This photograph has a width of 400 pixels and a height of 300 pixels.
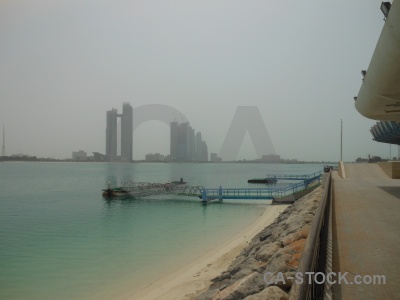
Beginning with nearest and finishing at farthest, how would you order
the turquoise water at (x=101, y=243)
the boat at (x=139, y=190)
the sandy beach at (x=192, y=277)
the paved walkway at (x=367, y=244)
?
the paved walkway at (x=367, y=244) → the sandy beach at (x=192, y=277) → the turquoise water at (x=101, y=243) → the boat at (x=139, y=190)

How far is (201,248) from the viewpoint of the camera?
17.9m

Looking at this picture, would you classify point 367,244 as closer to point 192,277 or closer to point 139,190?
point 192,277

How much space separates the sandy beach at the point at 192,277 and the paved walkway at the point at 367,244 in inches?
204

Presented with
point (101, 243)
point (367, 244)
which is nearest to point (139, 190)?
point (101, 243)

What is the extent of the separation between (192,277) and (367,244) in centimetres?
725

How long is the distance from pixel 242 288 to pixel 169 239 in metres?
14.3

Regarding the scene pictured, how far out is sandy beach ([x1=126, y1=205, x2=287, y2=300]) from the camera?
1100 centimetres

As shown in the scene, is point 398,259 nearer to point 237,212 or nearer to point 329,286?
point 329,286

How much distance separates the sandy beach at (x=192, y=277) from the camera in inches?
433

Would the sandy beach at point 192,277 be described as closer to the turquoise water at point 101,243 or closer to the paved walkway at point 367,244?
the turquoise water at point 101,243

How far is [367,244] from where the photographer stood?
7.12 metres

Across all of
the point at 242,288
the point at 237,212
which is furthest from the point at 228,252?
the point at 237,212

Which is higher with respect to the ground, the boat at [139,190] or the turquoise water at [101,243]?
the boat at [139,190]

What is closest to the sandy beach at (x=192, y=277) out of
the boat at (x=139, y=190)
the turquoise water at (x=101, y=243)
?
the turquoise water at (x=101, y=243)
